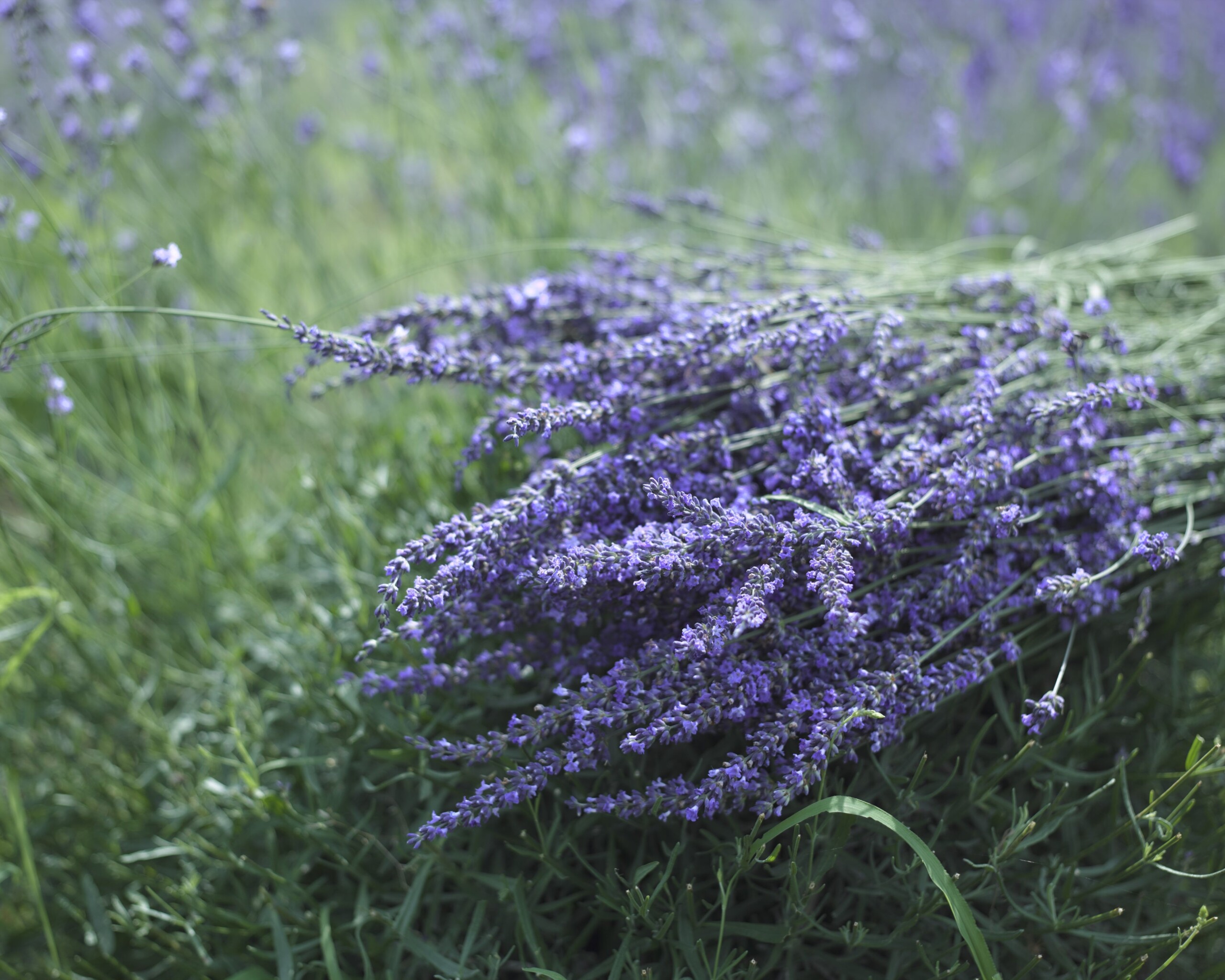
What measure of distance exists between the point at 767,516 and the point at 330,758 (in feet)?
2.66

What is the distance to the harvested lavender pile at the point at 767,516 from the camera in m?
1.06

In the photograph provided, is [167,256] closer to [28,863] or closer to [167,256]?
[167,256]

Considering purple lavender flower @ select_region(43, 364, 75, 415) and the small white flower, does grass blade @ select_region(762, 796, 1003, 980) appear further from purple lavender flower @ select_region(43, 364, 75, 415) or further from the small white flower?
purple lavender flower @ select_region(43, 364, 75, 415)

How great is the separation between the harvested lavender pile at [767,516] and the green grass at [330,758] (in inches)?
4.2

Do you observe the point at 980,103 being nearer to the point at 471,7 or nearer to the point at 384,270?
the point at 471,7

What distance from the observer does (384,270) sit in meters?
2.66

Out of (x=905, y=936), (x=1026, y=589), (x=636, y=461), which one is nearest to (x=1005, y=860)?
(x=905, y=936)

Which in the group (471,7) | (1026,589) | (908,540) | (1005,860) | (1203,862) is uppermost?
(471,7)

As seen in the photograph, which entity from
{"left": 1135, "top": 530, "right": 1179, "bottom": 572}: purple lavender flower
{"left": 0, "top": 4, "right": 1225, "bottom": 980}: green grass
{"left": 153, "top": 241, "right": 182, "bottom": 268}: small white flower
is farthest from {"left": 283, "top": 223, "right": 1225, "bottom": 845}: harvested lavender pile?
{"left": 153, "top": 241, "right": 182, "bottom": 268}: small white flower

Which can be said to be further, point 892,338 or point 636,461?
point 892,338

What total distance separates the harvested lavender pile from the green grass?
11 cm

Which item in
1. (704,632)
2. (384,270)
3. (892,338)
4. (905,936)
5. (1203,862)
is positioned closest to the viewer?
(704,632)

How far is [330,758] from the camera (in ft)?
4.41

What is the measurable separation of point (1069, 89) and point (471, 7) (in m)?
2.31
